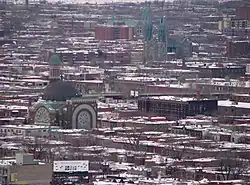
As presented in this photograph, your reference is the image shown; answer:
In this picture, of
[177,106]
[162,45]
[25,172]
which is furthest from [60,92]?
[162,45]

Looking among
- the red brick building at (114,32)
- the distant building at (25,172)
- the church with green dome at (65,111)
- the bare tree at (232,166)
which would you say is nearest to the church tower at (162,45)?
the red brick building at (114,32)

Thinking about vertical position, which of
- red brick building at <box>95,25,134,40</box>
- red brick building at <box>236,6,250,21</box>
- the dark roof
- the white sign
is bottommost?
red brick building at <box>95,25,134,40</box>

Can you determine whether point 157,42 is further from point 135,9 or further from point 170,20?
point 135,9

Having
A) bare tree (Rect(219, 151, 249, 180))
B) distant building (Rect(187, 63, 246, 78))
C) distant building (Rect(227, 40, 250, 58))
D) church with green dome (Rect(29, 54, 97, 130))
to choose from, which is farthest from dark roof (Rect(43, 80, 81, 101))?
distant building (Rect(227, 40, 250, 58))

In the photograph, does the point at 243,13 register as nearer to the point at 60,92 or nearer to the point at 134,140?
the point at 60,92

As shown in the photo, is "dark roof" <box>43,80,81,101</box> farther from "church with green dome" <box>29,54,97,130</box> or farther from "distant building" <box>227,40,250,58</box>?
"distant building" <box>227,40,250,58</box>

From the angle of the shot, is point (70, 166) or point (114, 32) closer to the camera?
point (70, 166)
